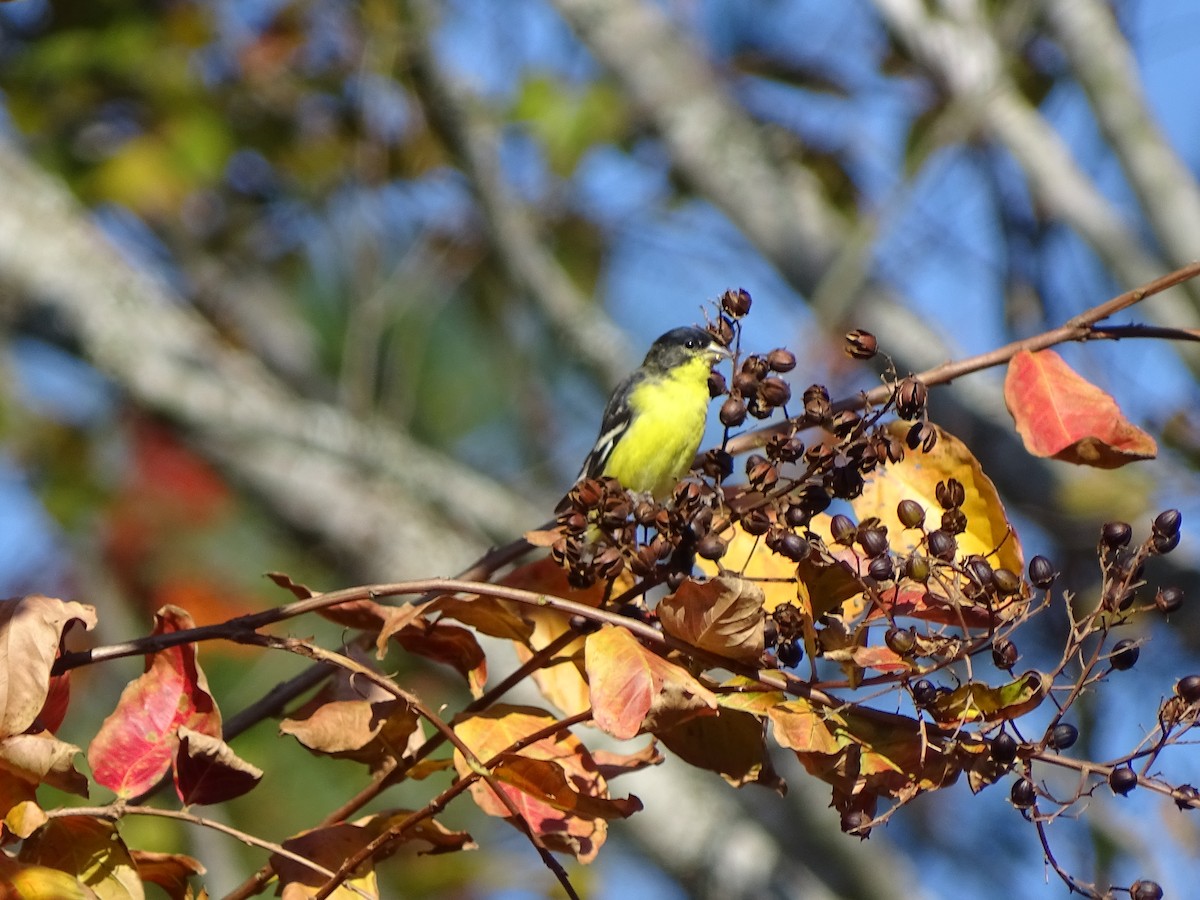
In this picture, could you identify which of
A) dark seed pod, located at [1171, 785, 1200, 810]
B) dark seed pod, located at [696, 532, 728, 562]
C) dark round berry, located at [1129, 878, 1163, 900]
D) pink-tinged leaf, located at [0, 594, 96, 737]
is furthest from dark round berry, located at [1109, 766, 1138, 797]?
pink-tinged leaf, located at [0, 594, 96, 737]

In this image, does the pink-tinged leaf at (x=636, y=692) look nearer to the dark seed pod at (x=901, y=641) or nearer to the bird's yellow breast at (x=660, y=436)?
the dark seed pod at (x=901, y=641)

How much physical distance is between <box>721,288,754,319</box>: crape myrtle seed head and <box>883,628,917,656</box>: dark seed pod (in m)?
0.52

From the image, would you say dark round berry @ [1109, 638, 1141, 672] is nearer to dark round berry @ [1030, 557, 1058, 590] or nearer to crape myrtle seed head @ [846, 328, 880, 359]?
dark round berry @ [1030, 557, 1058, 590]

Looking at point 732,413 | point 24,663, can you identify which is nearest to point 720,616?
point 732,413

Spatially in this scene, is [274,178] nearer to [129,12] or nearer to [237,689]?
[129,12]

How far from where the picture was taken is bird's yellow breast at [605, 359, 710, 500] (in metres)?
4.04

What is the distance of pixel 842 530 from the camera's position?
1764 mm

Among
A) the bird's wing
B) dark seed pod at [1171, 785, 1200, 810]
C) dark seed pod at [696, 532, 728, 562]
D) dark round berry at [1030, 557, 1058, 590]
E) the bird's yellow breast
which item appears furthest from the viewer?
the bird's wing

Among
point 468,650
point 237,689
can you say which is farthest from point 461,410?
point 468,650

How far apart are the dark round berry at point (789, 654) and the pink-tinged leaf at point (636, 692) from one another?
5.1 inches

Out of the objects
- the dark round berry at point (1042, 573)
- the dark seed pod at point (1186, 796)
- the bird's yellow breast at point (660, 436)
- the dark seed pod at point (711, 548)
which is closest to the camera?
the dark seed pod at point (1186, 796)

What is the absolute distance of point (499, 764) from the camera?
1.77 meters

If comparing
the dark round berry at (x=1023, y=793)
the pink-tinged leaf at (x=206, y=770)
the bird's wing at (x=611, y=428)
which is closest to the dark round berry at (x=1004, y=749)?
the dark round berry at (x=1023, y=793)

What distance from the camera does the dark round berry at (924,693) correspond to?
1618 mm
